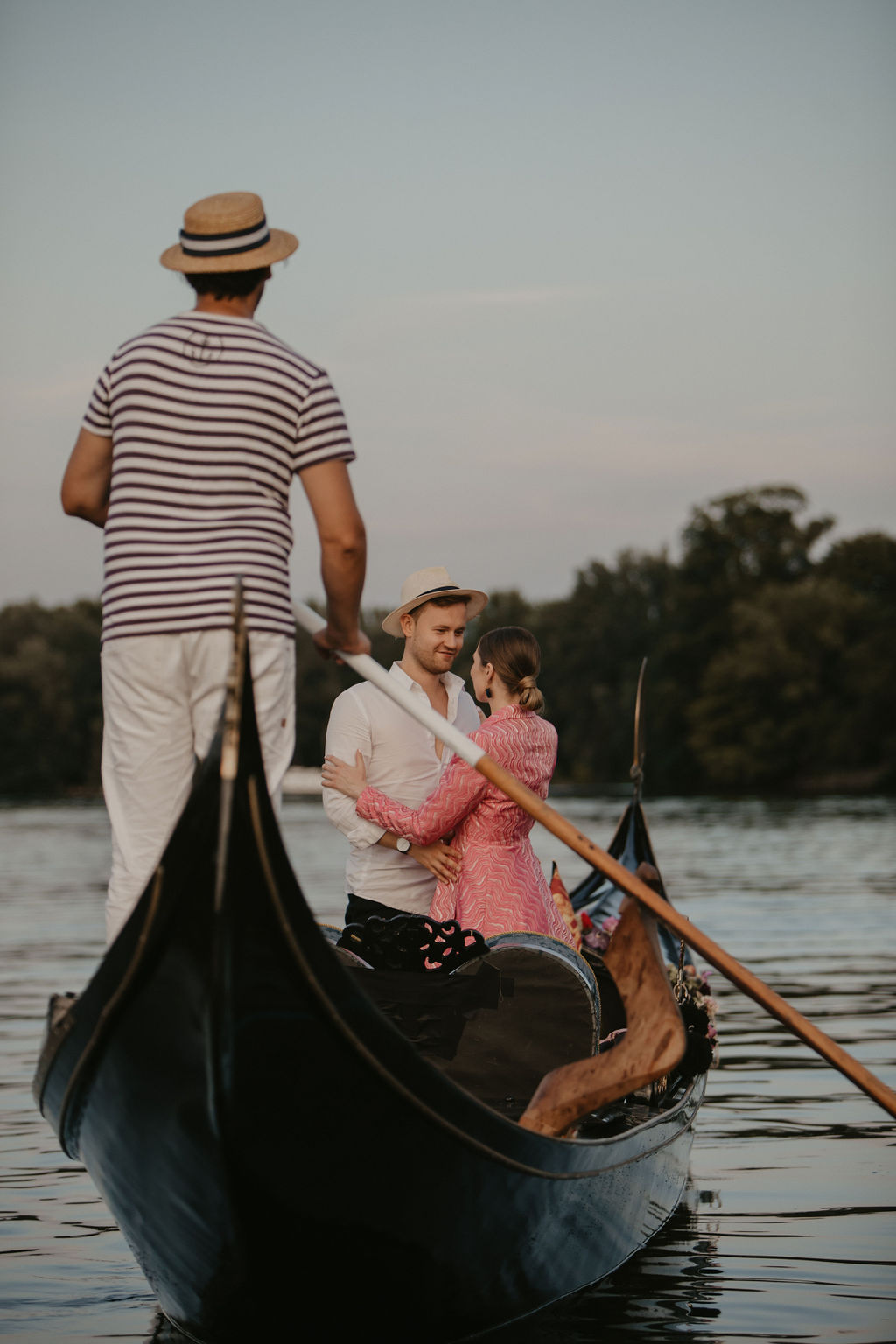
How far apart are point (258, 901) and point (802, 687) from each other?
38757 mm

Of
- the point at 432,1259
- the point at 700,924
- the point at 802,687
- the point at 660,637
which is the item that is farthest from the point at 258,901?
the point at 660,637

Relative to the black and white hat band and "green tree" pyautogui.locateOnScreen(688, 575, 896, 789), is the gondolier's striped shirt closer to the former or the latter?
Answer: the black and white hat band

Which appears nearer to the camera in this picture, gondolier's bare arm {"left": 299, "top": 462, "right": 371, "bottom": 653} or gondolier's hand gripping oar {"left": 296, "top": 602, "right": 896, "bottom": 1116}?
gondolier's bare arm {"left": 299, "top": 462, "right": 371, "bottom": 653}

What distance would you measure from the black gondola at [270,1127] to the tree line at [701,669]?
32.4 meters

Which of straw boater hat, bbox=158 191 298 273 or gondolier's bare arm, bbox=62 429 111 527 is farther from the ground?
straw boater hat, bbox=158 191 298 273

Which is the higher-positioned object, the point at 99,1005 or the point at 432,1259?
the point at 99,1005

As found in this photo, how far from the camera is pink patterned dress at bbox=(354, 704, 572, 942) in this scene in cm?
358

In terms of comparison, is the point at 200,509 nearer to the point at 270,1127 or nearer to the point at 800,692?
the point at 270,1127

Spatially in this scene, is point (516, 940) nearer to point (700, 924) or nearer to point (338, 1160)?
point (338, 1160)

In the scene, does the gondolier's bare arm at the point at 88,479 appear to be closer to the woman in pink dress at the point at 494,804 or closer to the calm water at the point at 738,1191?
the woman in pink dress at the point at 494,804

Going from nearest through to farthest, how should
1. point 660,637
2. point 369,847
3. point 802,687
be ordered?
point 369,847
point 802,687
point 660,637

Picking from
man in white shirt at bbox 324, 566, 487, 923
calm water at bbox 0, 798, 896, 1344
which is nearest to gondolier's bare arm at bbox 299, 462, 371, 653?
man in white shirt at bbox 324, 566, 487, 923

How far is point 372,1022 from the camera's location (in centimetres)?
255

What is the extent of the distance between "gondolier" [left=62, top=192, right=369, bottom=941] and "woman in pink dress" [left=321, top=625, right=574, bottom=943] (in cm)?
102
